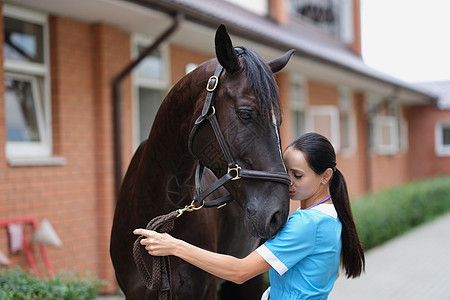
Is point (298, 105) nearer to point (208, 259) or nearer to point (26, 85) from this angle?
point (26, 85)

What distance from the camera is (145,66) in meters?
7.10

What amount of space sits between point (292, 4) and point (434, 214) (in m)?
7.34

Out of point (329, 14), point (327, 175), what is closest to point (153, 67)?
point (327, 175)

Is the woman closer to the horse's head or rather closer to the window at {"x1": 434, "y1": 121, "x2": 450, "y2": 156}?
the horse's head

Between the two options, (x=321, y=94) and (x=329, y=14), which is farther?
(x=329, y=14)

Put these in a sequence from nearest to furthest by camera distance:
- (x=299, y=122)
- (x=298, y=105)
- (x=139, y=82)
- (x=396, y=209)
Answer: (x=139, y=82), (x=396, y=209), (x=298, y=105), (x=299, y=122)

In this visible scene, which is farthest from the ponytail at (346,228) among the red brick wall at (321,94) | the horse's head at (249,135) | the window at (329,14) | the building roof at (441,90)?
the building roof at (441,90)

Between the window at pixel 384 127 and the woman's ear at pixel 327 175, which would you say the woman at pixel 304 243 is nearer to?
the woman's ear at pixel 327 175

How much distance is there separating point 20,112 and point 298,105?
7503 millimetres

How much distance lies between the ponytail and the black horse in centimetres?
42

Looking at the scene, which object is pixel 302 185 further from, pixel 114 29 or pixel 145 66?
pixel 145 66

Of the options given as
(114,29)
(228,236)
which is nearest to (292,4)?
(114,29)

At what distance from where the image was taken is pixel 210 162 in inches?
82.8

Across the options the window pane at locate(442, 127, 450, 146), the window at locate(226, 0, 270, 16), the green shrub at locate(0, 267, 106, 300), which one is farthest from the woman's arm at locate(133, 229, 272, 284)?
the window pane at locate(442, 127, 450, 146)
